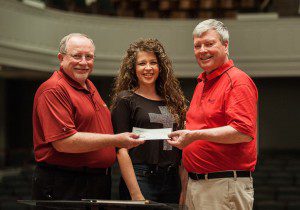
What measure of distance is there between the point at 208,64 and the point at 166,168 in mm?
776

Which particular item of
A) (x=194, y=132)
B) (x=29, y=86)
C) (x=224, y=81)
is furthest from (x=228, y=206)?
(x=29, y=86)

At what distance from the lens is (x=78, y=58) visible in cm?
296

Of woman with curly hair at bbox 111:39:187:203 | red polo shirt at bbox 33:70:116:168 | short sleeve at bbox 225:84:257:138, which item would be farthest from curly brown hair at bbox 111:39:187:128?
short sleeve at bbox 225:84:257:138

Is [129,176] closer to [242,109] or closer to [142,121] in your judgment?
[142,121]

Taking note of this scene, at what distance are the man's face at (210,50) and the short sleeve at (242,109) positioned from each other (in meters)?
0.22

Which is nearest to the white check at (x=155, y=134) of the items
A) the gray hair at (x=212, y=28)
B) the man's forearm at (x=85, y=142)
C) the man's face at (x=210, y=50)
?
the man's forearm at (x=85, y=142)

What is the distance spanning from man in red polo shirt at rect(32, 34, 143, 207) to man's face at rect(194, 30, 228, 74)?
641 mm

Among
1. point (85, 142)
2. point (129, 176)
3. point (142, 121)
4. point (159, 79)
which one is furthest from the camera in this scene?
point (159, 79)

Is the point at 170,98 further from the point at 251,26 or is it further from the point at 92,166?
the point at 251,26

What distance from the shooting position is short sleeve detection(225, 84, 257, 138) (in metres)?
2.66

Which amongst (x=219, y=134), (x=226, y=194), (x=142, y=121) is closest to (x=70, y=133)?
(x=142, y=121)

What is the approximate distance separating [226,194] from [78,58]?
3.75 ft

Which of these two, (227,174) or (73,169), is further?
(73,169)

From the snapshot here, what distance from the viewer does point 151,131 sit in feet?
9.32
